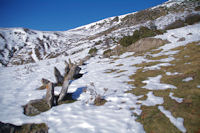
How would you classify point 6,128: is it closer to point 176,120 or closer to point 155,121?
point 155,121

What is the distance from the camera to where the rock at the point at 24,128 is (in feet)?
16.9

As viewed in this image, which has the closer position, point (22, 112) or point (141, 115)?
point (141, 115)

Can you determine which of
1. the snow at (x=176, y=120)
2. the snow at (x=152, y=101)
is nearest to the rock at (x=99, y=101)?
the snow at (x=152, y=101)

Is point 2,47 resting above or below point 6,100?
above

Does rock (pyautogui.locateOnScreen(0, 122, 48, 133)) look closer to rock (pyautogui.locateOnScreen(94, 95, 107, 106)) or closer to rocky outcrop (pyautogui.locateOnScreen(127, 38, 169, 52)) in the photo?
rock (pyautogui.locateOnScreen(94, 95, 107, 106))

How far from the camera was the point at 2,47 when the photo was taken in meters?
72.8

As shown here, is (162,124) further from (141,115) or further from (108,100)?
(108,100)

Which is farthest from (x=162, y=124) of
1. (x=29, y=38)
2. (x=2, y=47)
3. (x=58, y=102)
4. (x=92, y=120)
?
(x=29, y=38)

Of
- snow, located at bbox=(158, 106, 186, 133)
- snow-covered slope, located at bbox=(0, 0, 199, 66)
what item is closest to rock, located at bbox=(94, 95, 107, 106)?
snow, located at bbox=(158, 106, 186, 133)

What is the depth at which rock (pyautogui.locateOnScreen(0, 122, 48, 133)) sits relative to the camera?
203 inches

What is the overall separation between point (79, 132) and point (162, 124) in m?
3.50

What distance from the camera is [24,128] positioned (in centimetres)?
554

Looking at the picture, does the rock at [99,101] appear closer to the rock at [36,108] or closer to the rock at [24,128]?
the rock at [24,128]

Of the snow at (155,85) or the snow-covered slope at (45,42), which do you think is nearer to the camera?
the snow at (155,85)
